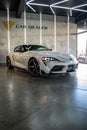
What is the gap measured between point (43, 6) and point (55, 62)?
19.8 feet

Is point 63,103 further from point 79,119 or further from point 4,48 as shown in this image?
point 4,48

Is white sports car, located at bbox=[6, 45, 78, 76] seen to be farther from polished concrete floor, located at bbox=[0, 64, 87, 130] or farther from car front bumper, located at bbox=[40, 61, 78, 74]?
polished concrete floor, located at bbox=[0, 64, 87, 130]

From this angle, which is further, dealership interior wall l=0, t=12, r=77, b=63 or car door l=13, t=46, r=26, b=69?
dealership interior wall l=0, t=12, r=77, b=63

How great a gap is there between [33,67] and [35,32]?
6532 mm

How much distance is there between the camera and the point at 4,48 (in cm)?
1084

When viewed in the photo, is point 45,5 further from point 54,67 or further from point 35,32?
point 54,67

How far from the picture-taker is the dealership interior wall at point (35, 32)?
35.5 feet

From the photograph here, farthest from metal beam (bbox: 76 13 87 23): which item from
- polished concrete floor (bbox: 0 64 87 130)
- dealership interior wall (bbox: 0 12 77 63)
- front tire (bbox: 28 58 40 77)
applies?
polished concrete floor (bbox: 0 64 87 130)

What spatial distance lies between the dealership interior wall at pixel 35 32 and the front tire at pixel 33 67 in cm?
564

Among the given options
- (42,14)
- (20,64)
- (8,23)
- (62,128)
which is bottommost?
(62,128)

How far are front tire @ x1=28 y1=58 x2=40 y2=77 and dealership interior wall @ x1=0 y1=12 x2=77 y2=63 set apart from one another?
564cm

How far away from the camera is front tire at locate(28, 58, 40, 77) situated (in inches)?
207

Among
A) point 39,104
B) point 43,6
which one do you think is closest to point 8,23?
point 43,6

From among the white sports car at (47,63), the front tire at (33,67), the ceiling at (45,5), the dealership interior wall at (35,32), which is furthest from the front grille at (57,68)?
the dealership interior wall at (35,32)
